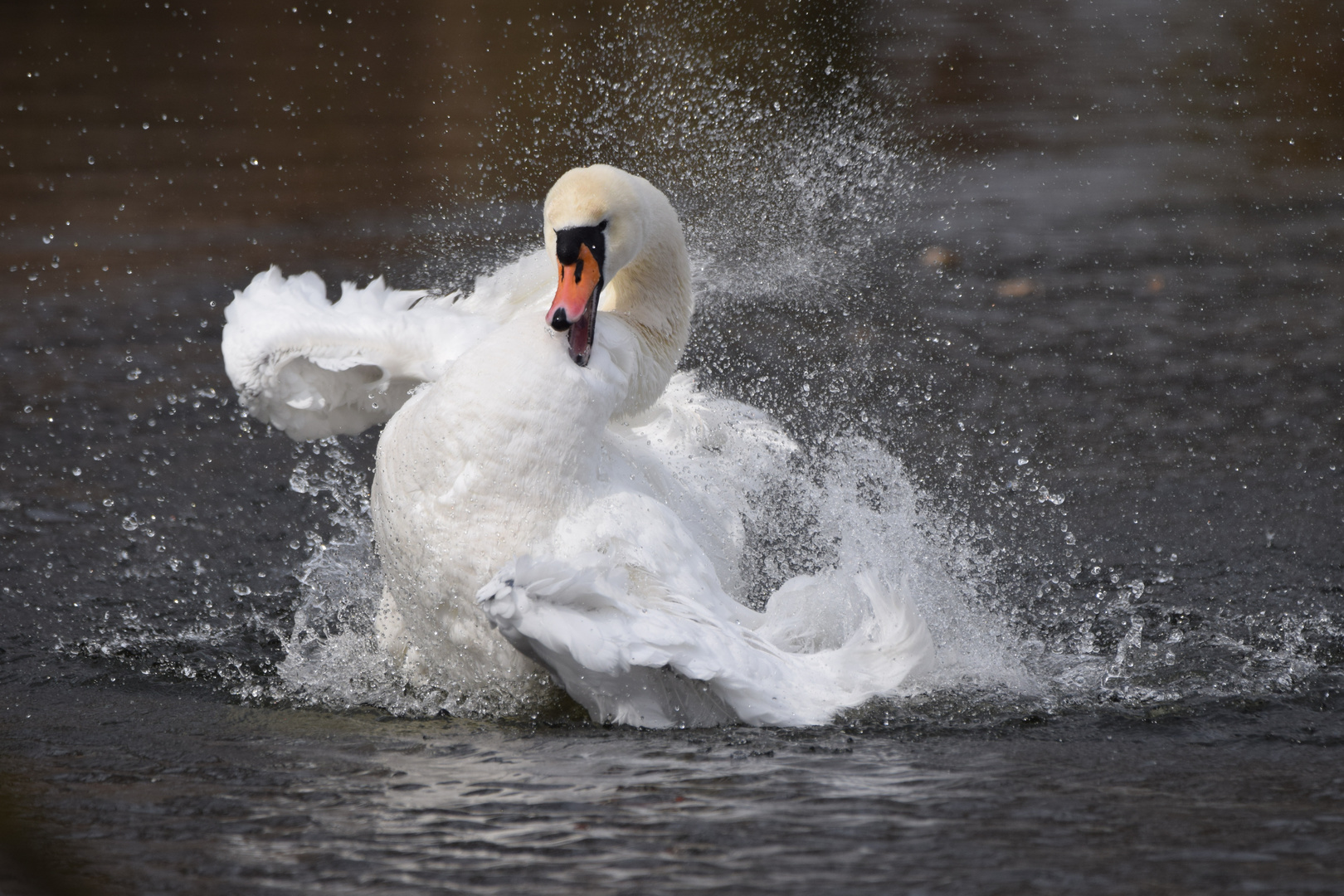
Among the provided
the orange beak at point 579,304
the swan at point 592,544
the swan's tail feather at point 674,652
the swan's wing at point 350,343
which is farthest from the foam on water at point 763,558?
the orange beak at point 579,304

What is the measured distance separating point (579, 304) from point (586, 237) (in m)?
0.24

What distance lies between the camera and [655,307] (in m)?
5.40

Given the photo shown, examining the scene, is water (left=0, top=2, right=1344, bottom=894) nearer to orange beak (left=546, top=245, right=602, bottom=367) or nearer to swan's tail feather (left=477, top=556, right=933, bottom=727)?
swan's tail feather (left=477, top=556, right=933, bottom=727)

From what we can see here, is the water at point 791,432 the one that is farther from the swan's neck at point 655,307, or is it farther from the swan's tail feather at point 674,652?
the swan's neck at point 655,307

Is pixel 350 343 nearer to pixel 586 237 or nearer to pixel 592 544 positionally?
pixel 586 237

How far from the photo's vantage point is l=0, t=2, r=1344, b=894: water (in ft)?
13.4

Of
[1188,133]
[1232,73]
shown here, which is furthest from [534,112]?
[1232,73]

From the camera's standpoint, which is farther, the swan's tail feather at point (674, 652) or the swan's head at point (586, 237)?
the swan's head at point (586, 237)

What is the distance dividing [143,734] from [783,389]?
474cm

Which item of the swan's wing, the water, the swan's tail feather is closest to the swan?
the swan's tail feather

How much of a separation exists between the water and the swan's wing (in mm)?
931

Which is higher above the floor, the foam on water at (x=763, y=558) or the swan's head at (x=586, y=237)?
the swan's head at (x=586, y=237)

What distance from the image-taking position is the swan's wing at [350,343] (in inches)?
229

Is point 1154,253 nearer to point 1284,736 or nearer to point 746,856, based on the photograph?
point 1284,736
